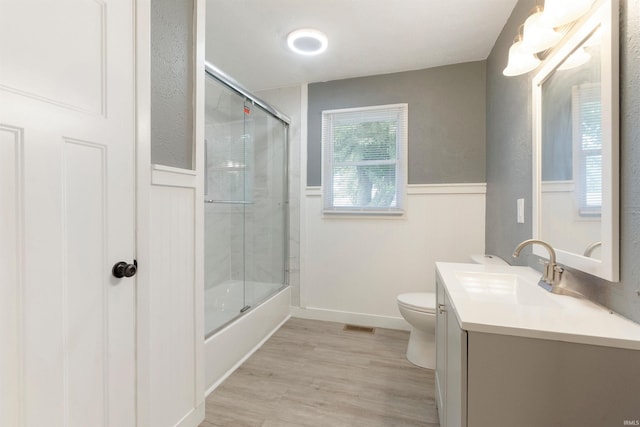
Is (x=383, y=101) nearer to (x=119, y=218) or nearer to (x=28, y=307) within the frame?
(x=119, y=218)

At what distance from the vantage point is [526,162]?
158 cm

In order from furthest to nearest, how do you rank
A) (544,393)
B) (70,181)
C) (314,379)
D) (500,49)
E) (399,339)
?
(399,339) → (500,49) → (314,379) → (70,181) → (544,393)

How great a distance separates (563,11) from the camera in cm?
106

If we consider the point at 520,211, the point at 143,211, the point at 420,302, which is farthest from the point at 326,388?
the point at 520,211

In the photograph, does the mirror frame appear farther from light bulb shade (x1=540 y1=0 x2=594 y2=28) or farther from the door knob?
the door knob

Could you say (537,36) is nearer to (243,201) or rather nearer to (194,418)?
(243,201)

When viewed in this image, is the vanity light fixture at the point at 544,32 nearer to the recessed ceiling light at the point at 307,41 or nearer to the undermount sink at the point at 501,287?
the undermount sink at the point at 501,287

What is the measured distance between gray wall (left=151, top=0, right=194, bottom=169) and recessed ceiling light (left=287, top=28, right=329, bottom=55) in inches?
33.7

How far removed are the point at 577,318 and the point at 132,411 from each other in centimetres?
158

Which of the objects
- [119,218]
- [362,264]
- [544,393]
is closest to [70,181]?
[119,218]

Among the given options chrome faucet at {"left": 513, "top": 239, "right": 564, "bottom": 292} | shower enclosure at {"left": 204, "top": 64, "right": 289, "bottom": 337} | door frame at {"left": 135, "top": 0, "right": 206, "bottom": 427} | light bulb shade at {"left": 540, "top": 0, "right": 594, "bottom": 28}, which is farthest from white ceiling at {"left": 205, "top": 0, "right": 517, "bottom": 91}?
chrome faucet at {"left": 513, "top": 239, "right": 564, "bottom": 292}

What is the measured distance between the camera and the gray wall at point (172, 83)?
47.8 inches

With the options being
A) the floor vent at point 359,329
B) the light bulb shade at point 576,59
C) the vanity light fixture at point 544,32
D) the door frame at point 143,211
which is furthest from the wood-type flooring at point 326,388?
the vanity light fixture at point 544,32

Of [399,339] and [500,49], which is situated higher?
[500,49]
